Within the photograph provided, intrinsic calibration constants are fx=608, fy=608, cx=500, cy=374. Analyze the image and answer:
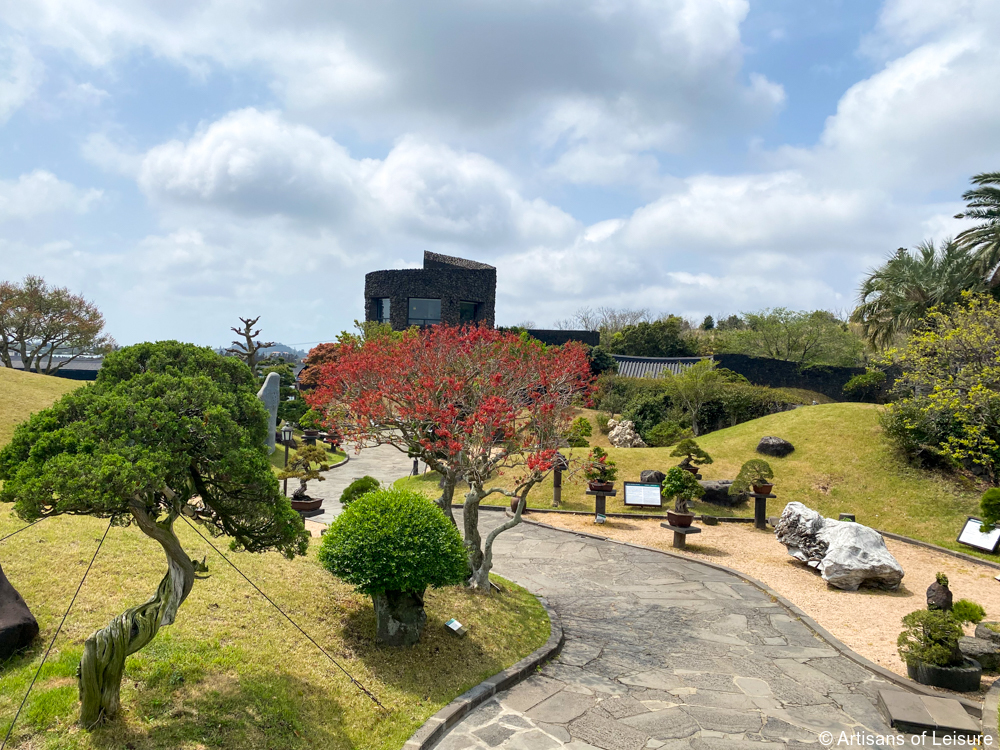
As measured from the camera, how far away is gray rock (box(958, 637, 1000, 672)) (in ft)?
26.3

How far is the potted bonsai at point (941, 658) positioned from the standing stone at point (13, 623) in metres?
10.1

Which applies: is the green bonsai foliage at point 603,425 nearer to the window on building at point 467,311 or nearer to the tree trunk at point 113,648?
the window on building at point 467,311

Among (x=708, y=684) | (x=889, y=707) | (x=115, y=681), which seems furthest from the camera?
(x=708, y=684)

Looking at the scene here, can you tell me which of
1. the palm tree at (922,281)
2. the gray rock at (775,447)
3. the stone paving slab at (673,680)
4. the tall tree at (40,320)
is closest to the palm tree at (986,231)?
the palm tree at (922,281)

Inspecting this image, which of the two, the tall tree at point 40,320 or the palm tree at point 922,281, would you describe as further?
the tall tree at point 40,320

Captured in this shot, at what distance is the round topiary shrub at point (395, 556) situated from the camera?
7.29 metres

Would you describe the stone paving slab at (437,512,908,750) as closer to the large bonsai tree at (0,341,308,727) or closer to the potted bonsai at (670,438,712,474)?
the large bonsai tree at (0,341,308,727)

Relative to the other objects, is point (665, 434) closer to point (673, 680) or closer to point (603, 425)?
point (603, 425)

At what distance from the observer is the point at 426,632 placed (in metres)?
8.06

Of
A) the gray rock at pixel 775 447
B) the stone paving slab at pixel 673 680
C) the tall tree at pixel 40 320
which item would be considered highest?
the tall tree at pixel 40 320

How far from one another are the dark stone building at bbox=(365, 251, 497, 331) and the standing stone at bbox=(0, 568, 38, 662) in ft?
112

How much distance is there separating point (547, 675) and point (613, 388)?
2550cm

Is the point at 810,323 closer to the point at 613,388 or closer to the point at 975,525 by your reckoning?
the point at 613,388

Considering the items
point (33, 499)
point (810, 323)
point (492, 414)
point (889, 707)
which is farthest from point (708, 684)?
point (810, 323)
